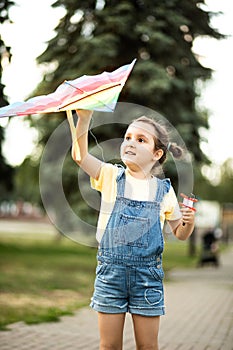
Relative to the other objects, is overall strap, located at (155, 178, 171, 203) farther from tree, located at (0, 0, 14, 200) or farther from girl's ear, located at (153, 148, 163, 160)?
tree, located at (0, 0, 14, 200)

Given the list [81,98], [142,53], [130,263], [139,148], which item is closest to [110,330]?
[130,263]

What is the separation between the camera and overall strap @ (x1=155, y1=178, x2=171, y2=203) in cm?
374

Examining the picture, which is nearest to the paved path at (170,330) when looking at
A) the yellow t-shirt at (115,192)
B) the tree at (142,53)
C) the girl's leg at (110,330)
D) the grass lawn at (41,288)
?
the grass lawn at (41,288)

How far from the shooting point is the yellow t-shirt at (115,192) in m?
3.65

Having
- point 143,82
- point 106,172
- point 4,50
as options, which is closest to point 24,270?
point 143,82

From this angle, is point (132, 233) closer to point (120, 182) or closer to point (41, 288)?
point (120, 182)

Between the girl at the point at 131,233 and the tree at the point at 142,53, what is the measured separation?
30.8ft

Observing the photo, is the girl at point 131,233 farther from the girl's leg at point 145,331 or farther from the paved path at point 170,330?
the paved path at point 170,330

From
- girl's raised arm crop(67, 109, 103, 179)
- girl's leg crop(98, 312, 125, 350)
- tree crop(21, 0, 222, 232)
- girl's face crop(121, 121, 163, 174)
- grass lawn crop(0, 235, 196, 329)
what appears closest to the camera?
girl's leg crop(98, 312, 125, 350)

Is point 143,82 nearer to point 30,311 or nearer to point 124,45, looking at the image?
point 124,45

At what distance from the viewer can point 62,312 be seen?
8578mm

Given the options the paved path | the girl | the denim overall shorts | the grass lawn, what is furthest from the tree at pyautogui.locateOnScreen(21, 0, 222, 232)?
the denim overall shorts

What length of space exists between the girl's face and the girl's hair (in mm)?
31

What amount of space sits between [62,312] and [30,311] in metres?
0.44
